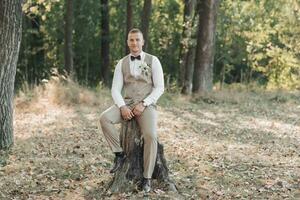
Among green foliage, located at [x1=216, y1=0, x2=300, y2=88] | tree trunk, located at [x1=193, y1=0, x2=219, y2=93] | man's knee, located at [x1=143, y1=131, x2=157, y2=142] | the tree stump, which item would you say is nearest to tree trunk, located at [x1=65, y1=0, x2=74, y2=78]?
tree trunk, located at [x1=193, y1=0, x2=219, y2=93]

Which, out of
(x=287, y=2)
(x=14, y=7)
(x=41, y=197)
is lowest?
(x=41, y=197)

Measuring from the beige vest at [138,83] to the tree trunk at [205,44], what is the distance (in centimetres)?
1113

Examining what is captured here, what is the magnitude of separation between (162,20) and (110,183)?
26170 millimetres

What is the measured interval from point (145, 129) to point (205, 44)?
11500 millimetres

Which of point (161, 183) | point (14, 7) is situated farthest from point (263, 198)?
point (14, 7)

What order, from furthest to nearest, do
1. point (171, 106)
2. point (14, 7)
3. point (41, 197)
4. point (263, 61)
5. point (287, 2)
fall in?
point (263, 61) < point (287, 2) < point (171, 106) < point (14, 7) < point (41, 197)

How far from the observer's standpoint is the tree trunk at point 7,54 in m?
9.02

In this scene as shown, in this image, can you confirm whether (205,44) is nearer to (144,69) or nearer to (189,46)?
(189,46)

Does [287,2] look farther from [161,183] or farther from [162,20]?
[161,183]

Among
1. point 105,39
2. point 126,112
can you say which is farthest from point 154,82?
point 105,39

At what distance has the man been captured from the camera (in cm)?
678

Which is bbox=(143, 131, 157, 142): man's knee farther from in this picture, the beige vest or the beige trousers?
the beige vest

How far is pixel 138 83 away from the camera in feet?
22.7

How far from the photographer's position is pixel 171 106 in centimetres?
1614
